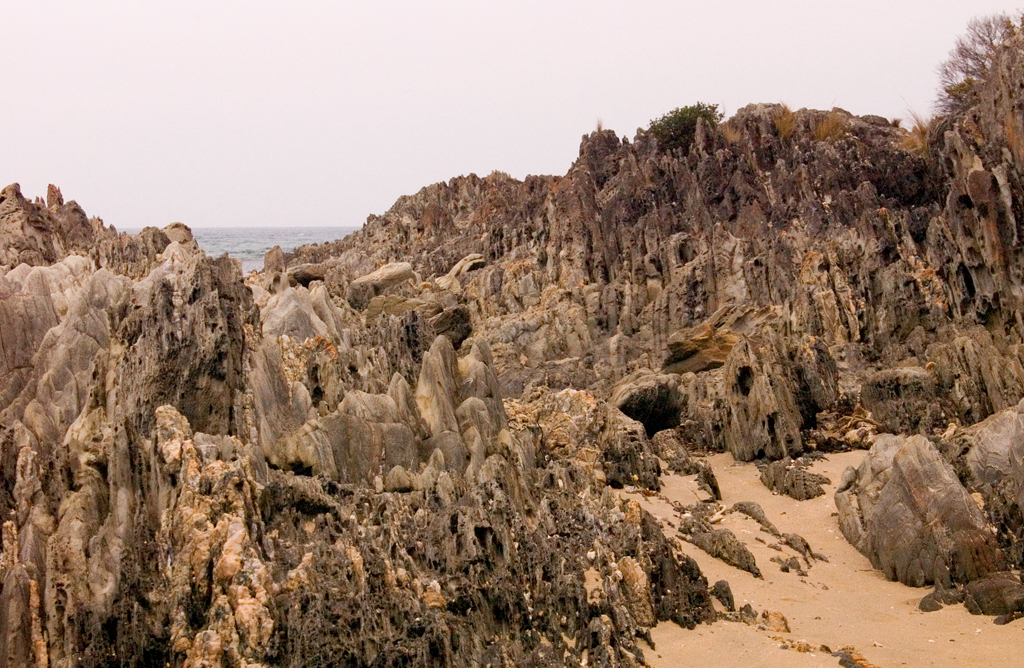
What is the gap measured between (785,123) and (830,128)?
1900mm

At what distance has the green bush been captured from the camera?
45188mm

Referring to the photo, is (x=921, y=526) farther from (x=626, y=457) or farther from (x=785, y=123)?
(x=785, y=123)

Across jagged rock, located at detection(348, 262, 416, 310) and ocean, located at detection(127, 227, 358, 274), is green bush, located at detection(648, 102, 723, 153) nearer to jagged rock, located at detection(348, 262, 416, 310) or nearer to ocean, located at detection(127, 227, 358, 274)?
jagged rock, located at detection(348, 262, 416, 310)

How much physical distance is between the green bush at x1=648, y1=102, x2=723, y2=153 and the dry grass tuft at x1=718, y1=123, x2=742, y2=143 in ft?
3.91

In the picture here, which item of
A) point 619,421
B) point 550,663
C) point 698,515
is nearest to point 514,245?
point 619,421

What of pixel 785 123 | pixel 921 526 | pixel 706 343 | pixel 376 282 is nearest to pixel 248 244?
pixel 376 282

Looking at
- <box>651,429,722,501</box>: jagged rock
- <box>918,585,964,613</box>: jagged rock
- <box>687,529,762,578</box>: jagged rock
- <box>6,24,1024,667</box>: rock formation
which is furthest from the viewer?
<box>651,429,722,501</box>: jagged rock

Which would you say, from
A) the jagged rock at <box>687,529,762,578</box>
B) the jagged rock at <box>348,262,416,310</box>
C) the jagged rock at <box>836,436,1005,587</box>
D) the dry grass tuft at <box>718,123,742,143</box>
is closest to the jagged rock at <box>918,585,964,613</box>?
the jagged rock at <box>836,436,1005,587</box>

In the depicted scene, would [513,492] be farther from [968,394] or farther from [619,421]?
[968,394]

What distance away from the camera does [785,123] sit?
42.5 metres

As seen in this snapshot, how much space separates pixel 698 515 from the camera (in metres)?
17.3

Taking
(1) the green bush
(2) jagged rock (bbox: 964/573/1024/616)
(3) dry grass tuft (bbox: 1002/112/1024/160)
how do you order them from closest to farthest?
(2) jagged rock (bbox: 964/573/1024/616)
(3) dry grass tuft (bbox: 1002/112/1024/160)
(1) the green bush

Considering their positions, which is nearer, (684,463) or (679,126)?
(684,463)

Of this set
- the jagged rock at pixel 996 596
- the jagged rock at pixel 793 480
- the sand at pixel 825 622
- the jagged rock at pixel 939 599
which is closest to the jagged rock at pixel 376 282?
the jagged rock at pixel 793 480
